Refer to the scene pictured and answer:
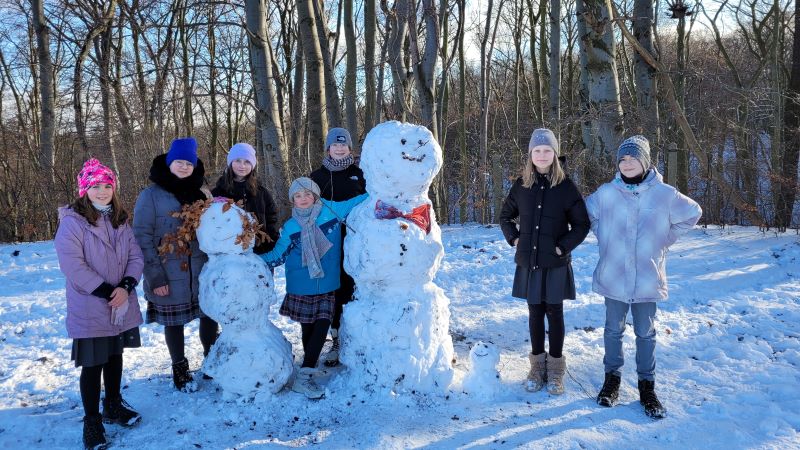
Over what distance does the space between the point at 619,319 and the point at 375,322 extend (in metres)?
1.66

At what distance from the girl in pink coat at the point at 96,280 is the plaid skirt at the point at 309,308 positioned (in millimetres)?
1046

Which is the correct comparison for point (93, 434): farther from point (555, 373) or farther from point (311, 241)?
point (555, 373)

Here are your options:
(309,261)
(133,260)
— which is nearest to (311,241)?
(309,261)

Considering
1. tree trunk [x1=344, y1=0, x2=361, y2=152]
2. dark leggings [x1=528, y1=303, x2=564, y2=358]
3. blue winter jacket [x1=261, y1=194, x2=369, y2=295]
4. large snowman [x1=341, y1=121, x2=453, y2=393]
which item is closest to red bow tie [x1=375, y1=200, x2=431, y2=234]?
large snowman [x1=341, y1=121, x2=453, y2=393]

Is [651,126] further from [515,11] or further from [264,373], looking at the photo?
[515,11]

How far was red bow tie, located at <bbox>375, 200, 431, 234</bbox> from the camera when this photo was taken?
338cm

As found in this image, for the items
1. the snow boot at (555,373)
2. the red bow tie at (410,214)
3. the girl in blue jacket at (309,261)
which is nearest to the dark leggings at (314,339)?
the girl in blue jacket at (309,261)

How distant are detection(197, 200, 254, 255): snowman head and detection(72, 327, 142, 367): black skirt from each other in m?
0.77

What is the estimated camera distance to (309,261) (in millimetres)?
3604

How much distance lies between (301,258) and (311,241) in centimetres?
16

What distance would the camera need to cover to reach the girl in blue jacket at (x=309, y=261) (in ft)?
11.9

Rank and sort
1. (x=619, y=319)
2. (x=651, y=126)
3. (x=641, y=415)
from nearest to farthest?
(x=641, y=415)
(x=619, y=319)
(x=651, y=126)

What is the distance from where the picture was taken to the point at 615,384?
3422 mm

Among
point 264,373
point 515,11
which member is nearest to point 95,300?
point 264,373
